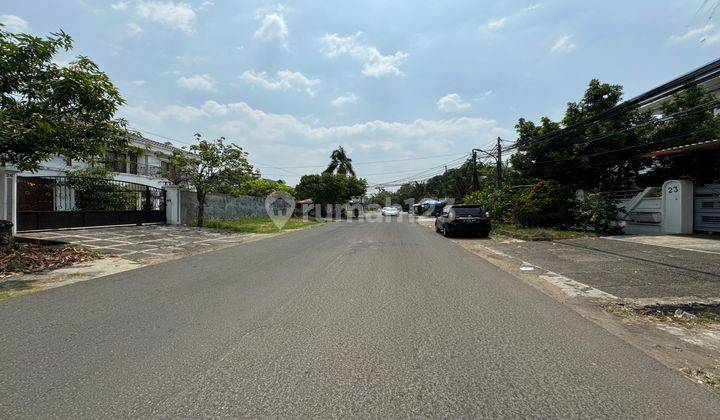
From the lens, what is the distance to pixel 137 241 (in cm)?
1354

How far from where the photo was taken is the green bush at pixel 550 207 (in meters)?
17.7

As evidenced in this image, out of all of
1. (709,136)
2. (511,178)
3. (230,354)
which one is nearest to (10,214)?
(230,354)

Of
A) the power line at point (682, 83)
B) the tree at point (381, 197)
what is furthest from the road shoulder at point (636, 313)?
the tree at point (381, 197)

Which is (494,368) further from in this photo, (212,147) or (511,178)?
(511,178)

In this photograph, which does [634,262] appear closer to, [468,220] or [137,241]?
[468,220]

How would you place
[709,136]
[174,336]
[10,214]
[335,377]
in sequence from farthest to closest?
[709,136] → [10,214] → [174,336] → [335,377]

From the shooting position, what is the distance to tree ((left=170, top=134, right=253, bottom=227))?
790 inches

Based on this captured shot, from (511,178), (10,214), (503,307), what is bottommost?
(503,307)

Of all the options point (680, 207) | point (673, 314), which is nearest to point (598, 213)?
point (680, 207)

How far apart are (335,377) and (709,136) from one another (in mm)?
23371

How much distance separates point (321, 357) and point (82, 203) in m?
17.4

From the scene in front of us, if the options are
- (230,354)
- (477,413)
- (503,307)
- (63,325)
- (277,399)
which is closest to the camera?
(477,413)

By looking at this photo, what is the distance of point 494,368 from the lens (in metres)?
3.36

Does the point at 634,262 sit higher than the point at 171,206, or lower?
lower
